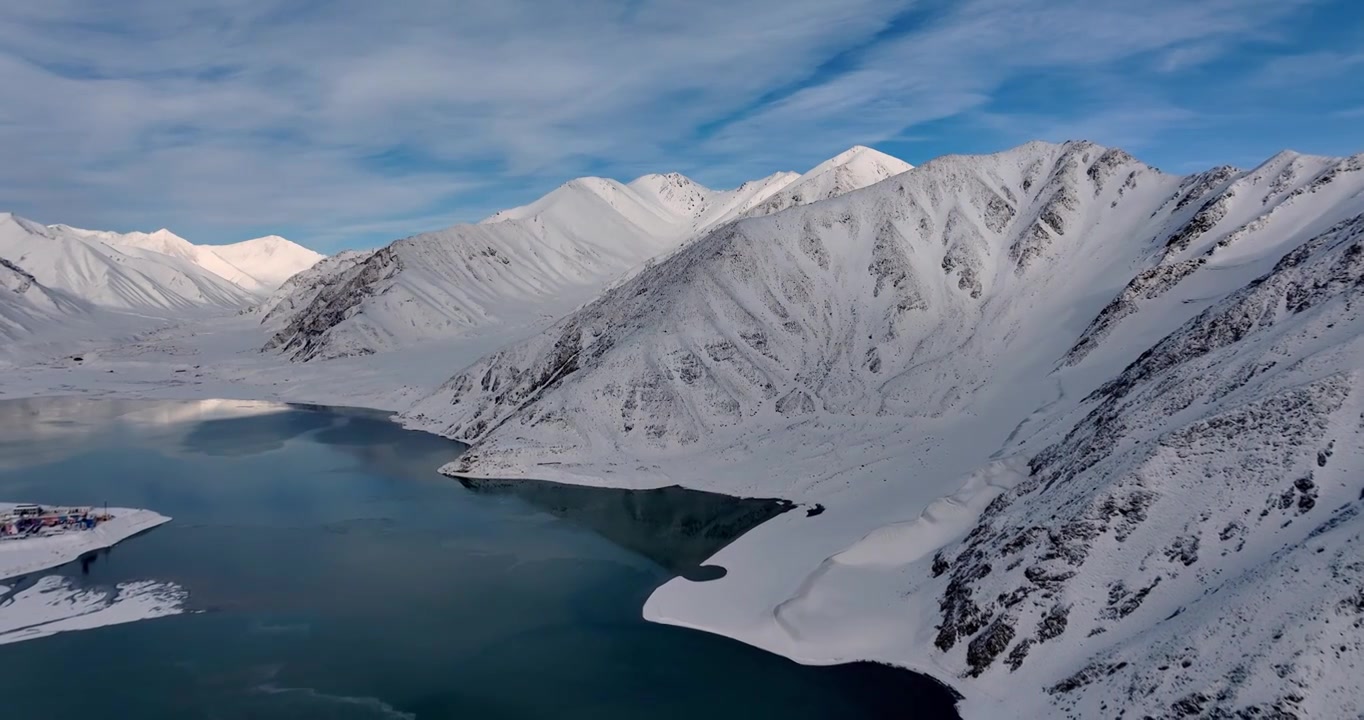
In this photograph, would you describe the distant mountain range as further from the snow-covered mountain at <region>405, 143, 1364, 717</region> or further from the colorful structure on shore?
the colorful structure on shore

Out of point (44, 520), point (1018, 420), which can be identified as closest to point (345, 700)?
point (44, 520)

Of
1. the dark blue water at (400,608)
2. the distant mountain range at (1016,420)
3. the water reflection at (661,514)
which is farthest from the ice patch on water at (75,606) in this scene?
the distant mountain range at (1016,420)

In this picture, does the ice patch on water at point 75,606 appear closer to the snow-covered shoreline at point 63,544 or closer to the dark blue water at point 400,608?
the dark blue water at point 400,608

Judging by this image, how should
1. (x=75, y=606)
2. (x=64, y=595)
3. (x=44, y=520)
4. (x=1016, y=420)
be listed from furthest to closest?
(x=1016, y=420), (x=44, y=520), (x=64, y=595), (x=75, y=606)

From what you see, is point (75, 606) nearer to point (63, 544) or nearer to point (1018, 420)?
point (63, 544)

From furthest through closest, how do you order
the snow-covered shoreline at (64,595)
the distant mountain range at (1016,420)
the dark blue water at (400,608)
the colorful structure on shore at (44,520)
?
the colorful structure on shore at (44,520) → the snow-covered shoreline at (64,595) → the dark blue water at (400,608) → the distant mountain range at (1016,420)

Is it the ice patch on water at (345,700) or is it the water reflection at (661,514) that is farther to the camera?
the water reflection at (661,514)

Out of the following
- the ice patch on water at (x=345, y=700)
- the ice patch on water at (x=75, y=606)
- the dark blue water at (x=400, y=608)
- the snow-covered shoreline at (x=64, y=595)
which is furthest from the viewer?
the snow-covered shoreline at (x=64, y=595)
